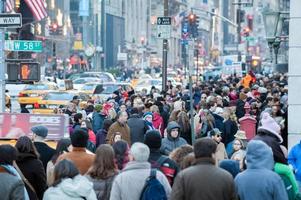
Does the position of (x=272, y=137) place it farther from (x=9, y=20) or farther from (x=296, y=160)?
(x=9, y=20)

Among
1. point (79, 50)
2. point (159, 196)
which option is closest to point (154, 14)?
point (79, 50)

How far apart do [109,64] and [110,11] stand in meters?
7.43

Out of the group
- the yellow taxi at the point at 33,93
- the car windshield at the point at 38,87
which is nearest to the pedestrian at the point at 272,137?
the yellow taxi at the point at 33,93

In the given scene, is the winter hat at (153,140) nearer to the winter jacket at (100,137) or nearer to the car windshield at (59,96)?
the winter jacket at (100,137)

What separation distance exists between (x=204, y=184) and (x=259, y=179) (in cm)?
A: 68

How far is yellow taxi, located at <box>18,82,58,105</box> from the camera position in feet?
143

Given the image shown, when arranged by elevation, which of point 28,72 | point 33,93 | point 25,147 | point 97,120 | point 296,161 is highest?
point 28,72

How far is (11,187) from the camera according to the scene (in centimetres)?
1045

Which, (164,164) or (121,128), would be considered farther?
(121,128)

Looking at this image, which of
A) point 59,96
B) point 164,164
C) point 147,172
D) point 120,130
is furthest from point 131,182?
point 59,96

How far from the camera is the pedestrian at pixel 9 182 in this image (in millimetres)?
10422

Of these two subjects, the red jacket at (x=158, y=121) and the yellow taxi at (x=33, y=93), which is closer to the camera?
the red jacket at (x=158, y=121)

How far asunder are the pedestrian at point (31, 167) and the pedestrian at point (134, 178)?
5.10ft

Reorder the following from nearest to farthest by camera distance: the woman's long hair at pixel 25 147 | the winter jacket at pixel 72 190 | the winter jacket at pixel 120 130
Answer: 1. the winter jacket at pixel 72 190
2. the woman's long hair at pixel 25 147
3. the winter jacket at pixel 120 130
